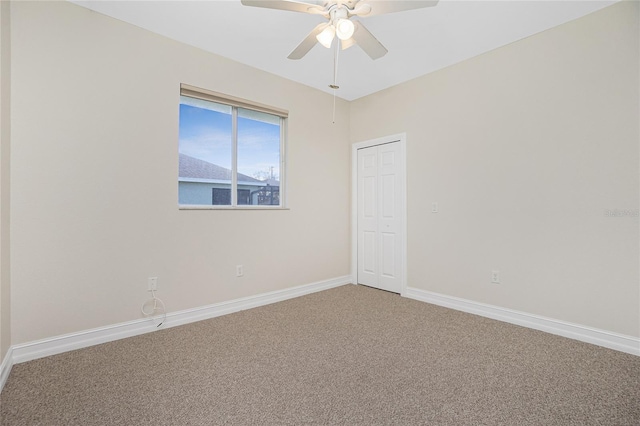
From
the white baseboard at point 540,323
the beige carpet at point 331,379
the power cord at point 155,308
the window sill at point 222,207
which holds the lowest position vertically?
the beige carpet at point 331,379

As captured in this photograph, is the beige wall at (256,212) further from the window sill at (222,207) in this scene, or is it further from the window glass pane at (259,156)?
the window glass pane at (259,156)

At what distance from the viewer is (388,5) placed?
1.81 metres

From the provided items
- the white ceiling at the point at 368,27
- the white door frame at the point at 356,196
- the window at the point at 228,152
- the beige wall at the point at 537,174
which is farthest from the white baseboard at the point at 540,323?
the white ceiling at the point at 368,27

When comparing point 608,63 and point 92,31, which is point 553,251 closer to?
point 608,63

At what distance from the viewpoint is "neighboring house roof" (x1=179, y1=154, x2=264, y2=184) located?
2.97 metres

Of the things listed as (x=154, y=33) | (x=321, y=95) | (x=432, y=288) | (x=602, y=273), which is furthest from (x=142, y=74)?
(x=602, y=273)

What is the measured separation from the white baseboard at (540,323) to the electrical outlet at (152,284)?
2807 millimetres

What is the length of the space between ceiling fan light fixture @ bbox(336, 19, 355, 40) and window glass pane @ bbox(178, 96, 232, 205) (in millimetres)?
1718

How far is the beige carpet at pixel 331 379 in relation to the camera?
1.53m

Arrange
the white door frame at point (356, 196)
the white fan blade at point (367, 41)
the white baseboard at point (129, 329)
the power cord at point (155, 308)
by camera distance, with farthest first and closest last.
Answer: the white door frame at point (356, 196) < the power cord at point (155, 308) < the white baseboard at point (129, 329) < the white fan blade at point (367, 41)

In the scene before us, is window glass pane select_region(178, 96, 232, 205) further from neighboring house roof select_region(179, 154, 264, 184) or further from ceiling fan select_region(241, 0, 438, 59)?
ceiling fan select_region(241, 0, 438, 59)

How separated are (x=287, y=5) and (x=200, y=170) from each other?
6.01 ft

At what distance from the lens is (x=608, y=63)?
7.65ft

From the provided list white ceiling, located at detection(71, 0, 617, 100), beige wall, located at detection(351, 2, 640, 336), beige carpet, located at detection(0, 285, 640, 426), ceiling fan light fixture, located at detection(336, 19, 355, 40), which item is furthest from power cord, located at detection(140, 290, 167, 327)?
beige wall, located at detection(351, 2, 640, 336)
